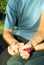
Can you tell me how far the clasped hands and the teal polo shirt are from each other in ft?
0.93

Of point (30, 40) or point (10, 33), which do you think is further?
point (10, 33)

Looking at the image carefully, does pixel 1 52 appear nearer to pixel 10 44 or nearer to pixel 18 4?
pixel 10 44

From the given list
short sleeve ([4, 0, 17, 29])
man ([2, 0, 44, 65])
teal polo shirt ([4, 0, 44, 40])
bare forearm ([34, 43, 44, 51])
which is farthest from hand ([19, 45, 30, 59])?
short sleeve ([4, 0, 17, 29])

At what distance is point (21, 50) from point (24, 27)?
0.55m

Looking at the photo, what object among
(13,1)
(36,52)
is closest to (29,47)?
(36,52)

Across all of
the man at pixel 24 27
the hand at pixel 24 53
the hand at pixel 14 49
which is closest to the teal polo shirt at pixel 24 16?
the man at pixel 24 27

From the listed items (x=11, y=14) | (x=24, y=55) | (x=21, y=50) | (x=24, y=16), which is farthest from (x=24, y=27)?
(x=24, y=55)

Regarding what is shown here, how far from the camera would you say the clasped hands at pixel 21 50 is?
314 cm

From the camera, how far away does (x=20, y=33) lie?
3742mm

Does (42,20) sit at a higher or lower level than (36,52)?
higher

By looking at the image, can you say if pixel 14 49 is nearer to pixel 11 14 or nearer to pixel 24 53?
pixel 24 53

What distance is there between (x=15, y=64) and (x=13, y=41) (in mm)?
637

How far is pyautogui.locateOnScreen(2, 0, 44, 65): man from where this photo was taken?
324 cm

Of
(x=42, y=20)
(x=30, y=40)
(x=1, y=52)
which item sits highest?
(x=42, y=20)
